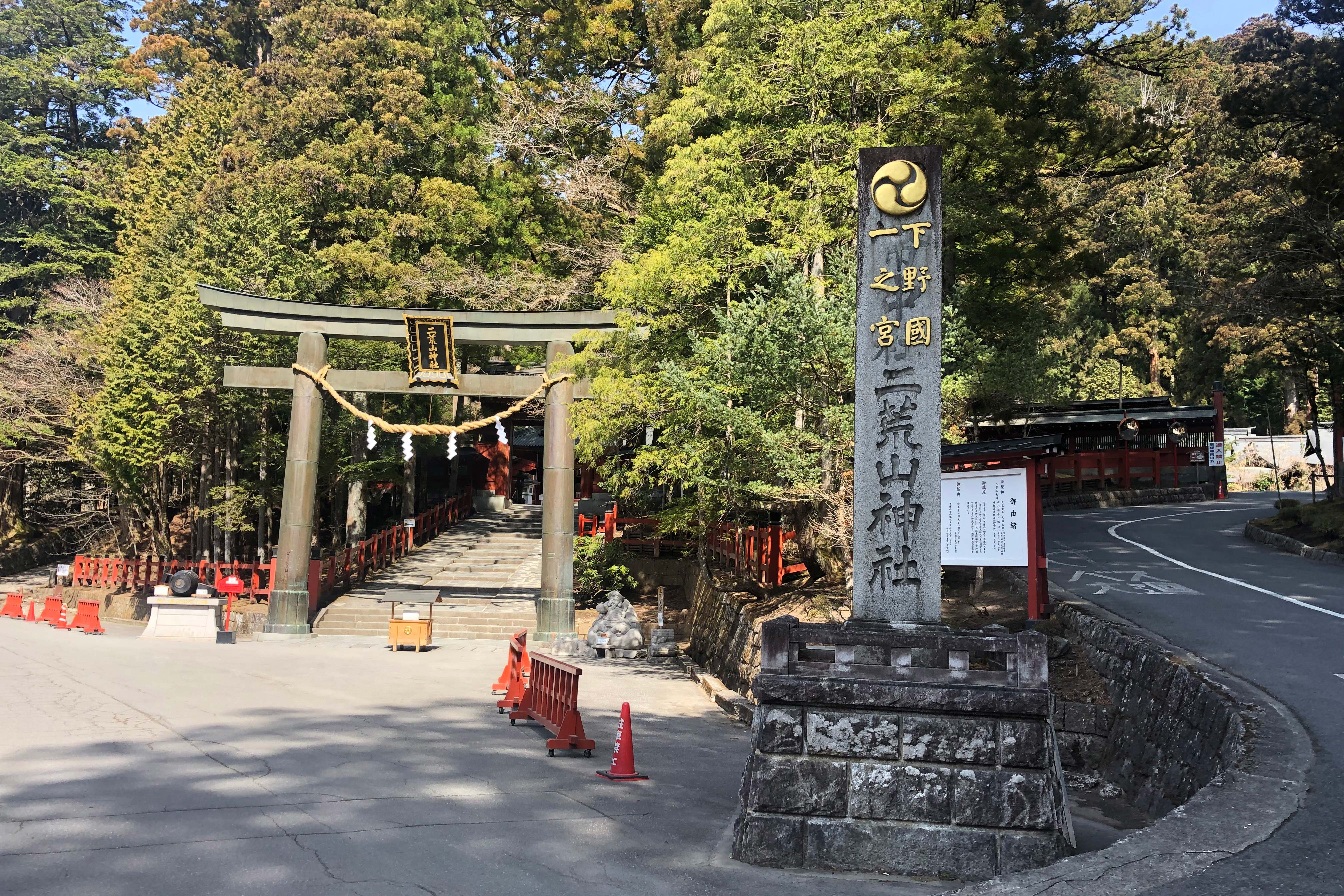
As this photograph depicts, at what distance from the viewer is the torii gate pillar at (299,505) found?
1912 cm

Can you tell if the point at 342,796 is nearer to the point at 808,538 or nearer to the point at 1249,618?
the point at 808,538

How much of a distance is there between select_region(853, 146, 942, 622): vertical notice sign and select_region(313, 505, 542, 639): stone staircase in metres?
13.9

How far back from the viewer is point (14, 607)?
22.1m

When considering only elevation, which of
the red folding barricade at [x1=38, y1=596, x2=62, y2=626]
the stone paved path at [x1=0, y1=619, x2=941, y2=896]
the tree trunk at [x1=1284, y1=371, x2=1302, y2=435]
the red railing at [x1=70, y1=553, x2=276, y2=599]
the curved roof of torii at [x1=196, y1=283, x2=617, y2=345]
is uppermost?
the tree trunk at [x1=1284, y1=371, x2=1302, y2=435]

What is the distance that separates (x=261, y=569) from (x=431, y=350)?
7.31 meters

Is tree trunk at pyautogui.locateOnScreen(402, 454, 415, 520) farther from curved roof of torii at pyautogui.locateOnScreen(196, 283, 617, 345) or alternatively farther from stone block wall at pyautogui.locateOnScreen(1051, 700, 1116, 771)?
stone block wall at pyautogui.locateOnScreen(1051, 700, 1116, 771)

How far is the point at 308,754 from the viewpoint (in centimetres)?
851

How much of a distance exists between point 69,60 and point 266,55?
8441 millimetres

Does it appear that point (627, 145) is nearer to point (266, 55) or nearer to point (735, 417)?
point (735, 417)

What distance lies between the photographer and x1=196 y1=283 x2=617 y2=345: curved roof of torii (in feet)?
63.0

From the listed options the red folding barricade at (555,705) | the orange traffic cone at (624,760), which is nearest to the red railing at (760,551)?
the red folding barricade at (555,705)

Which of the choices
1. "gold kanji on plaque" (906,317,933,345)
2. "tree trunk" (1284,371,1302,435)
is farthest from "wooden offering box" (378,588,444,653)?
"tree trunk" (1284,371,1302,435)

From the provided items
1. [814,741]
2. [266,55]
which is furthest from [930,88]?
[266,55]

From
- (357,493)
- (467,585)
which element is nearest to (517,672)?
(467,585)
